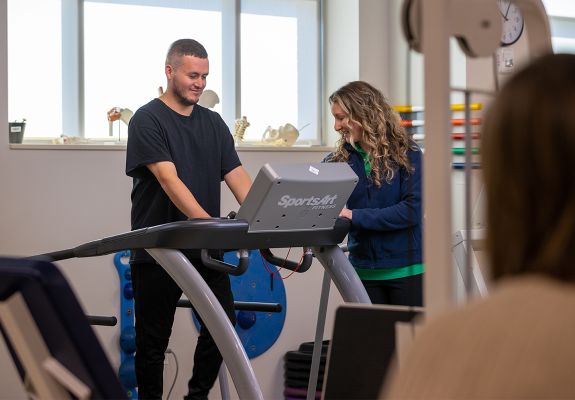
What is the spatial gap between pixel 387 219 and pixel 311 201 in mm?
523

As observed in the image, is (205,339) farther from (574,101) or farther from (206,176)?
(574,101)

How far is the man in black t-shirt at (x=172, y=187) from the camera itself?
3291mm

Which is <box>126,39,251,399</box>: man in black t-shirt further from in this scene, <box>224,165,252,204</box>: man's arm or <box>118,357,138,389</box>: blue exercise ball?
<box>118,357,138,389</box>: blue exercise ball

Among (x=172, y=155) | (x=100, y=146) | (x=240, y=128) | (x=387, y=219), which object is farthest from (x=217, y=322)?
(x=240, y=128)

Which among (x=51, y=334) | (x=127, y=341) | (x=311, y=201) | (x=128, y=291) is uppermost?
(x=311, y=201)

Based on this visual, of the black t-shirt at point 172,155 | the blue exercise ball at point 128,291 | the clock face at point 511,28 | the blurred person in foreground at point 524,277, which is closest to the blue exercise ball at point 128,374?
the blue exercise ball at point 128,291

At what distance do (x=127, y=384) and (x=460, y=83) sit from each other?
2.44m

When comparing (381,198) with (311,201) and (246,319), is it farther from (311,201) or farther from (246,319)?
(246,319)

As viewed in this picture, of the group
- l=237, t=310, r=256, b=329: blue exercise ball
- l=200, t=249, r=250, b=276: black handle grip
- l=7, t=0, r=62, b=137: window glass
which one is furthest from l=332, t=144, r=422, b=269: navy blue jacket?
l=7, t=0, r=62, b=137: window glass

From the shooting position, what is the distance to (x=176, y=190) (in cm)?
318

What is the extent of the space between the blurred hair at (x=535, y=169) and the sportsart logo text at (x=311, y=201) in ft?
5.79

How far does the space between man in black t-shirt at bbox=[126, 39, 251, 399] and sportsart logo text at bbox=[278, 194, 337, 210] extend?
625 mm

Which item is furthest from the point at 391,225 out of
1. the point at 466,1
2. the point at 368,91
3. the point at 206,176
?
the point at 466,1

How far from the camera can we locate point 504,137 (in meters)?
0.77
